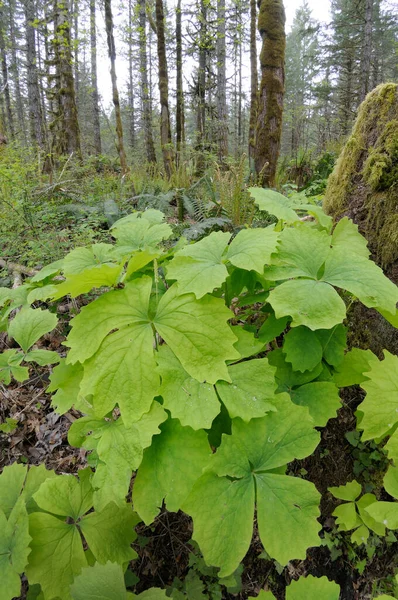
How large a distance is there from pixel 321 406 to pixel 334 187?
55.5 inches

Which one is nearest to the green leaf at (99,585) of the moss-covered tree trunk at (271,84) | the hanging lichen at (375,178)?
the hanging lichen at (375,178)

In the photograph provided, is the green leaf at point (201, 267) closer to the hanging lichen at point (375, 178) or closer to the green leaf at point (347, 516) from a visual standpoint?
the hanging lichen at point (375, 178)

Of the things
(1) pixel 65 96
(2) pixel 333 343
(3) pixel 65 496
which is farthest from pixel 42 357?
(1) pixel 65 96

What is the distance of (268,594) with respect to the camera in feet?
3.39

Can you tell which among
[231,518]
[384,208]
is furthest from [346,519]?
[384,208]

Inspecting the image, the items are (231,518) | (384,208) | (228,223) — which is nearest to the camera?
(231,518)

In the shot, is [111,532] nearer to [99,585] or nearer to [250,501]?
[99,585]

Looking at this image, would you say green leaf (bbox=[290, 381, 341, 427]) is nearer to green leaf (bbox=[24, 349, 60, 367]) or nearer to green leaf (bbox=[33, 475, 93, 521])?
green leaf (bbox=[33, 475, 93, 521])

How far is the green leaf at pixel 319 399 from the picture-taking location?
Result: 1.23 m

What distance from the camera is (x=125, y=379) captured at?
1.02 metres

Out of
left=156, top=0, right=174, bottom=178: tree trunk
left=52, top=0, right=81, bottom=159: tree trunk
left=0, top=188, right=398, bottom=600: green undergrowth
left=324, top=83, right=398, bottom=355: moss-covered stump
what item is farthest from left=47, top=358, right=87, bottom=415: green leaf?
left=52, top=0, right=81, bottom=159: tree trunk

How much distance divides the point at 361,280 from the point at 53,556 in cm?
142

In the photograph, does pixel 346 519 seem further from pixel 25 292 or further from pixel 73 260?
pixel 25 292

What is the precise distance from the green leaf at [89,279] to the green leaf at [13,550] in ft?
2.50
